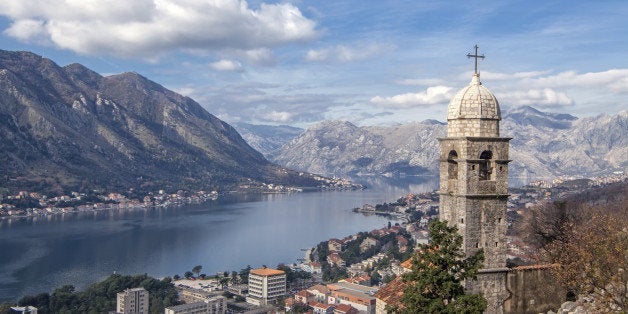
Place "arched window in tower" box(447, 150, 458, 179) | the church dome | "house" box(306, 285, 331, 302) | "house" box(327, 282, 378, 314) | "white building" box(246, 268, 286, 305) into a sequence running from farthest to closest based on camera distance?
1. "white building" box(246, 268, 286, 305)
2. "house" box(306, 285, 331, 302)
3. "house" box(327, 282, 378, 314)
4. "arched window in tower" box(447, 150, 458, 179)
5. the church dome

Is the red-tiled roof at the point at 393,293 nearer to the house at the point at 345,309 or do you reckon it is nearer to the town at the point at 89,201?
the house at the point at 345,309

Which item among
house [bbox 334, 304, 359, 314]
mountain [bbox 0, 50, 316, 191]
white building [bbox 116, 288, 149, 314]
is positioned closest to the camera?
house [bbox 334, 304, 359, 314]

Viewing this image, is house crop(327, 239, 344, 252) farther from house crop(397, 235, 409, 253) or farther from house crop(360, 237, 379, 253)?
house crop(397, 235, 409, 253)

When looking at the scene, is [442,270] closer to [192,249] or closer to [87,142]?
[192,249]

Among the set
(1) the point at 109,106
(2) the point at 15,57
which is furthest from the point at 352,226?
(2) the point at 15,57

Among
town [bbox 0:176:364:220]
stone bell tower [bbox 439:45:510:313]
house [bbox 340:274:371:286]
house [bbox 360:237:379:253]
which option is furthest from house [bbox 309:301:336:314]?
town [bbox 0:176:364:220]

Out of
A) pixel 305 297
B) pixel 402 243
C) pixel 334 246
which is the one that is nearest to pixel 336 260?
pixel 334 246
